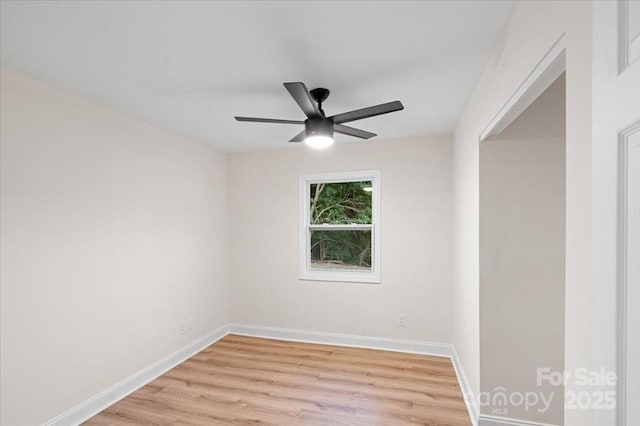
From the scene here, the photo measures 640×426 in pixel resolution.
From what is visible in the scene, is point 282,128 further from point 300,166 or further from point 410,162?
point 410,162

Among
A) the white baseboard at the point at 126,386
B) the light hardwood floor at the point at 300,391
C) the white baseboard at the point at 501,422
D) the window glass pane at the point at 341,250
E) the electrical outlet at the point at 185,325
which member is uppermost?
the window glass pane at the point at 341,250

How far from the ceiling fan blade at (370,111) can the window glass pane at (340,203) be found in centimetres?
176

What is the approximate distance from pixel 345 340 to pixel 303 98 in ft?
9.85

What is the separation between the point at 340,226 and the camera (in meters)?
4.04

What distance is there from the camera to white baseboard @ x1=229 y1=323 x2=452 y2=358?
3.55m

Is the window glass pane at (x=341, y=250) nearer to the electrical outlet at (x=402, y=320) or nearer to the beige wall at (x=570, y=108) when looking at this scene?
the electrical outlet at (x=402, y=320)

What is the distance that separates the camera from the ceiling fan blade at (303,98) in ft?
5.74

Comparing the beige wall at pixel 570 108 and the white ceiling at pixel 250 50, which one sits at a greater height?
the white ceiling at pixel 250 50

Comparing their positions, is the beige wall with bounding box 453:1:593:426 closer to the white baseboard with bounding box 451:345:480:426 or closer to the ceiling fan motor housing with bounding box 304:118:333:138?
the white baseboard with bounding box 451:345:480:426

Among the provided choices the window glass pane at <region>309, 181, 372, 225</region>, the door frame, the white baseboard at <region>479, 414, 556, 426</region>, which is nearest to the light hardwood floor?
the white baseboard at <region>479, 414, 556, 426</region>

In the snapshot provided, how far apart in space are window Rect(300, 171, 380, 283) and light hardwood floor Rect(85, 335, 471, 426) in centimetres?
98

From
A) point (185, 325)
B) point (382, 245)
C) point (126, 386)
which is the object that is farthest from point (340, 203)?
point (126, 386)

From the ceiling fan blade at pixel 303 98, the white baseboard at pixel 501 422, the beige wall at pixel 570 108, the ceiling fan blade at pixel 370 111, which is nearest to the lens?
the beige wall at pixel 570 108

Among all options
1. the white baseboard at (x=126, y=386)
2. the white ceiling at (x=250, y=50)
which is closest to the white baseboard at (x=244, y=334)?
the white baseboard at (x=126, y=386)
